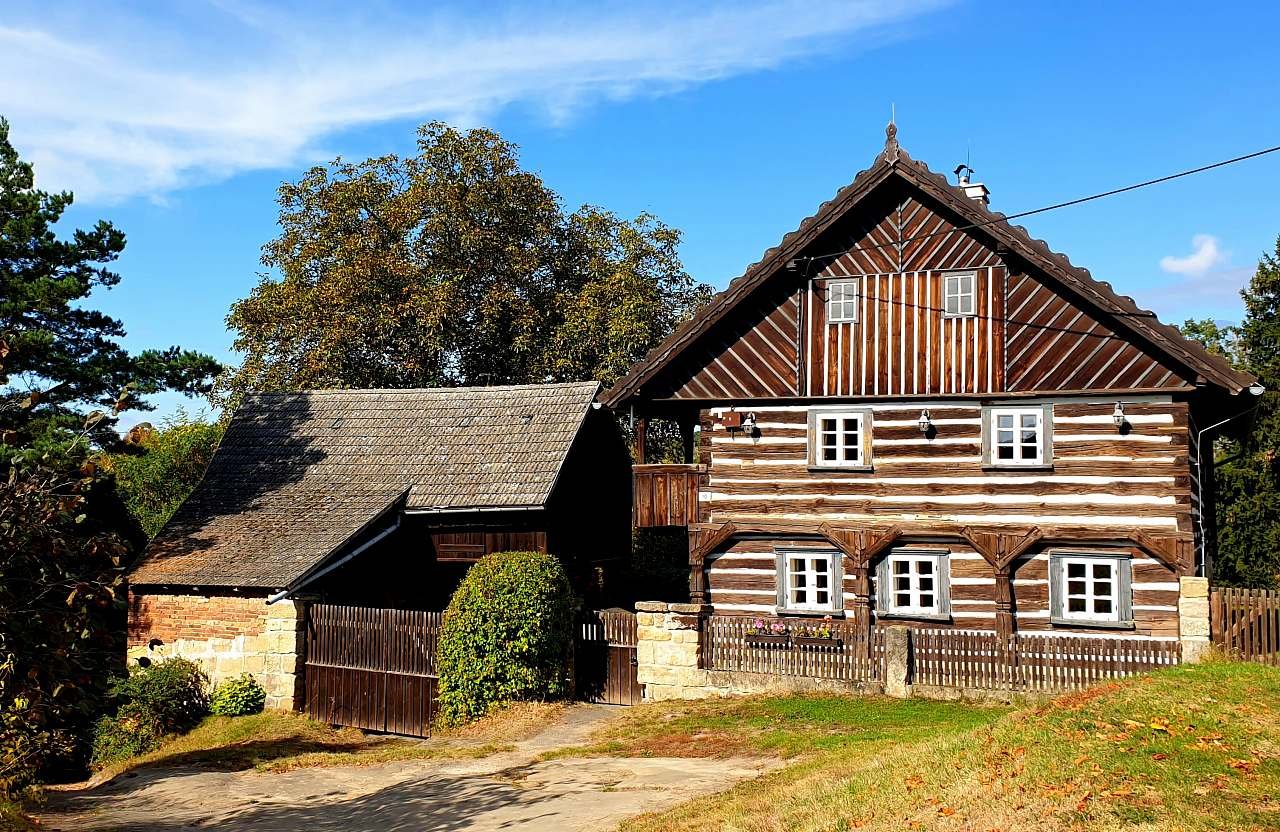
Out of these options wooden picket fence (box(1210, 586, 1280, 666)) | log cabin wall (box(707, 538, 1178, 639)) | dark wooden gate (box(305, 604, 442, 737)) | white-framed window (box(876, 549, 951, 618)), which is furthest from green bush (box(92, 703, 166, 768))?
wooden picket fence (box(1210, 586, 1280, 666))

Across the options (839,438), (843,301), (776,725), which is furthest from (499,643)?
(843,301)

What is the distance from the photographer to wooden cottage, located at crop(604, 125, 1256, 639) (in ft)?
69.8

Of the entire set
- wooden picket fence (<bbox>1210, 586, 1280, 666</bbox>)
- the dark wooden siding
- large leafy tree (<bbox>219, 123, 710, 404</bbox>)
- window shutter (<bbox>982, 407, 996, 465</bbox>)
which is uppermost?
large leafy tree (<bbox>219, 123, 710, 404</bbox>)

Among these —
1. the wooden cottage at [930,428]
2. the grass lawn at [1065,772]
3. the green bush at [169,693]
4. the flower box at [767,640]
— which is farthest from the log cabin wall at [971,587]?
the green bush at [169,693]

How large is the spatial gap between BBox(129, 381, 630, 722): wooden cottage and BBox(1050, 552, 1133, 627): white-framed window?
35.0ft

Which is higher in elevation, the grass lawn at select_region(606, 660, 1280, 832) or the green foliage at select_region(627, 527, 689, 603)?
the green foliage at select_region(627, 527, 689, 603)

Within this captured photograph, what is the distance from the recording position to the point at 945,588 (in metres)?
22.5

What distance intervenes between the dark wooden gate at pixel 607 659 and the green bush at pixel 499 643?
111cm

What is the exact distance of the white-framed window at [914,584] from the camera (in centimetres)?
2255

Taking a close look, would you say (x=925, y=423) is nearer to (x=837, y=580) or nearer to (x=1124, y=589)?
(x=837, y=580)

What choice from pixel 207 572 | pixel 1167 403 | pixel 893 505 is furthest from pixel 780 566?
pixel 207 572

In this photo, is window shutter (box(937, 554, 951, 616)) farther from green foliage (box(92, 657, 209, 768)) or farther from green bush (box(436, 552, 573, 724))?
green foliage (box(92, 657, 209, 768))

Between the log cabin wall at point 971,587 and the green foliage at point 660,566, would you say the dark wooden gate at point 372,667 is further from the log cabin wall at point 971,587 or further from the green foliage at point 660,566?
the green foliage at point 660,566

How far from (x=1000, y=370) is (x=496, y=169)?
26.0 meters
